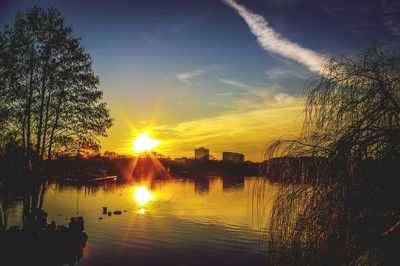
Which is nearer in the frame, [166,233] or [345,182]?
[345,182]

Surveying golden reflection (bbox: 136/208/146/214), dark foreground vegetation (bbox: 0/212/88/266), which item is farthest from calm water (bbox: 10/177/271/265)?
dark foreground vegetation (bbox: 0/212/88/266)

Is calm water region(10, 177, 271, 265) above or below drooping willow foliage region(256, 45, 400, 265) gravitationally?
below

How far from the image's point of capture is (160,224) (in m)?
61.9

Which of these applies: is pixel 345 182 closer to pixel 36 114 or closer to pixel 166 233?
pixel 36 114

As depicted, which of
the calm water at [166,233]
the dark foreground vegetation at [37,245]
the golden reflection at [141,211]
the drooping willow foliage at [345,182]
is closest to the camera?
the drooping willow foliage at [345,182]

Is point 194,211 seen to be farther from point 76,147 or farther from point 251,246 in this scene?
point 76,147

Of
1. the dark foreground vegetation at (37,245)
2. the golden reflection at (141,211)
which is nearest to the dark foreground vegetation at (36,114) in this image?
the dark foreground vegetation at (37,245)

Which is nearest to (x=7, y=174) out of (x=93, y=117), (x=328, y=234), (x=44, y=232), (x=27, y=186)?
(x=27, y=186)

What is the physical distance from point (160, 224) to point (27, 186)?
39.0 m

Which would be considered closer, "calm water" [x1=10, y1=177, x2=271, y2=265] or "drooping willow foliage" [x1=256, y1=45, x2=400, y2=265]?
"drooping willow foliage" [x1=256, y1=45, x2=400, y2=265]

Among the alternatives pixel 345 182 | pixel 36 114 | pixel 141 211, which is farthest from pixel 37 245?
pixel 141 211

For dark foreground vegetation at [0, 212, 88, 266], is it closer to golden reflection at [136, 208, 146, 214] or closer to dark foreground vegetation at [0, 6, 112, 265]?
dark foreground vegetation at [0, 6, 112, 265]

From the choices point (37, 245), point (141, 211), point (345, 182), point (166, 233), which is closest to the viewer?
point (345, 182)

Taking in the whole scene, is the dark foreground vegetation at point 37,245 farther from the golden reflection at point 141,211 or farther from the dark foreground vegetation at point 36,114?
the golden reflection at point 141,211
